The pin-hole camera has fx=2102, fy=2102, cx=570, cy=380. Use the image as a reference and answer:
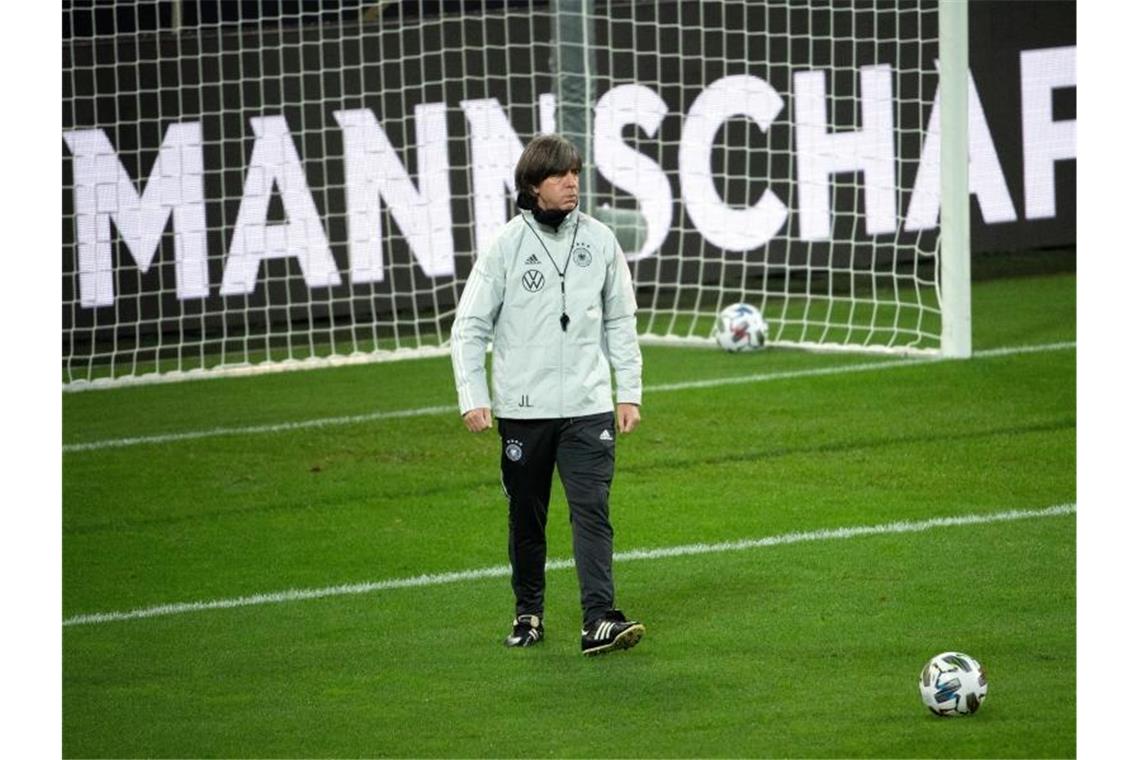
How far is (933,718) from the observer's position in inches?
224

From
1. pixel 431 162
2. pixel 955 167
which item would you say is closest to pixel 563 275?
pixel 955 167

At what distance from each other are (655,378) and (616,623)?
5663 mm

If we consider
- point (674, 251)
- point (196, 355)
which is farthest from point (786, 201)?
point (196, 355)

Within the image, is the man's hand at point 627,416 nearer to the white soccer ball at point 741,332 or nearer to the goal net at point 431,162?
the white soccer ball at point 741,332

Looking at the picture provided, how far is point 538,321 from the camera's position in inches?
254

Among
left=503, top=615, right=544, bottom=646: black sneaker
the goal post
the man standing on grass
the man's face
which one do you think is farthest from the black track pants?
the goal post

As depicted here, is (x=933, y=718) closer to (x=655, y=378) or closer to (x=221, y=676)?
(x=221, y=676)

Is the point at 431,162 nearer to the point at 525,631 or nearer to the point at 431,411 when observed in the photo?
the point at 431,411

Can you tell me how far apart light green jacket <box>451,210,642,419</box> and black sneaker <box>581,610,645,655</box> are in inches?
25.3

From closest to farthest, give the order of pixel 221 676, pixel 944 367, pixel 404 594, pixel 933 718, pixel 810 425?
pixel 933 718
pixel 221 676
pixel 404 594
pixel 810 425
pixel 944 367

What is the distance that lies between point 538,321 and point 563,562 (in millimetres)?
1637

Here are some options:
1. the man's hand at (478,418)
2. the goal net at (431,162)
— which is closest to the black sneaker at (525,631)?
the man's hand at (478,418)

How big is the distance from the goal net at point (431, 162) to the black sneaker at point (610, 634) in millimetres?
7091

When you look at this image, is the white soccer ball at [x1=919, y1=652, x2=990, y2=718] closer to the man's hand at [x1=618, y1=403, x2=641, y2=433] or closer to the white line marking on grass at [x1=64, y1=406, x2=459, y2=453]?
the man's hand at [x1=618, y1=403, x2=641, y2=433]
